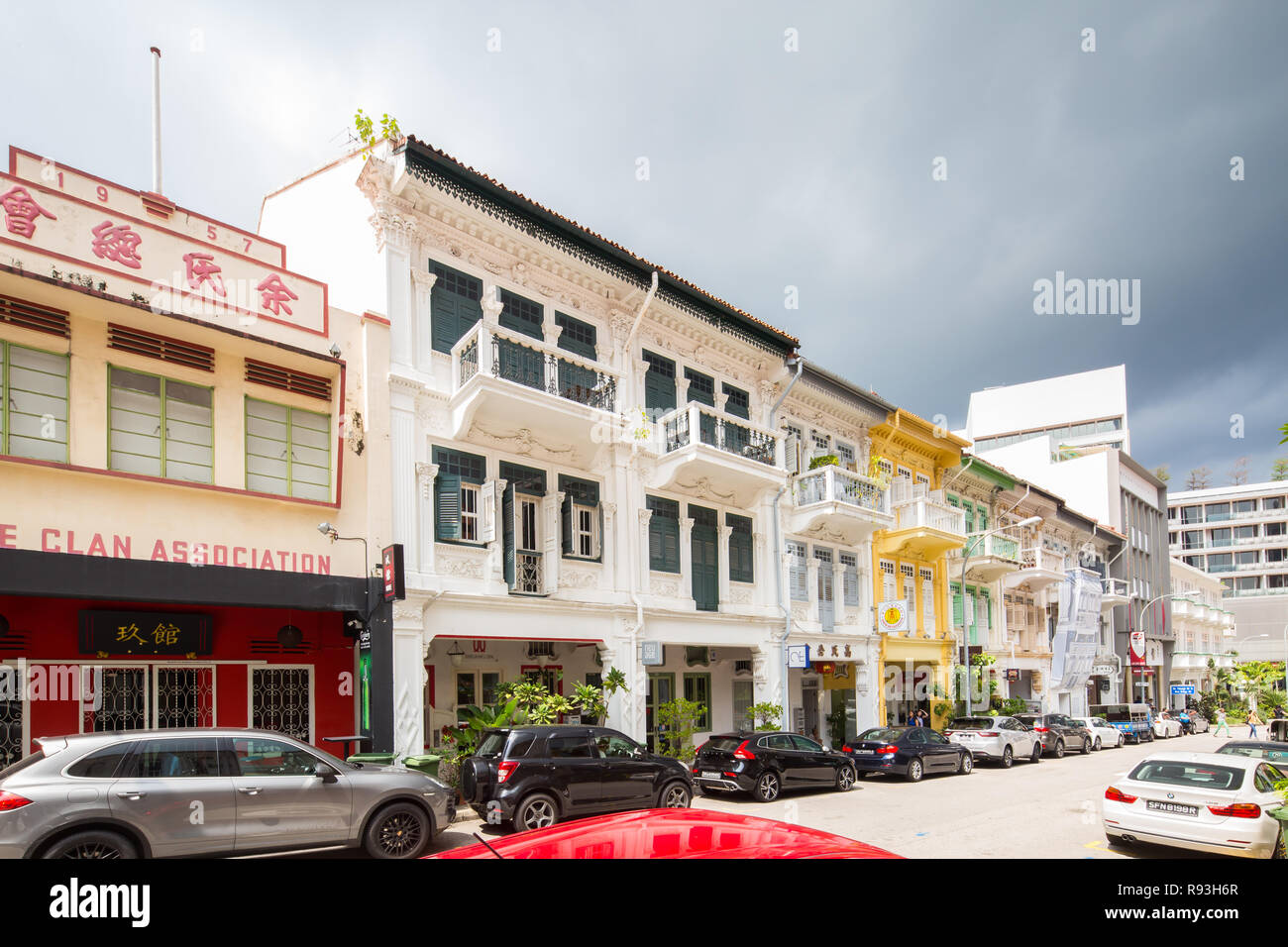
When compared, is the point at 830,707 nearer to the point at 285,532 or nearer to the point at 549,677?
the point at 549,677

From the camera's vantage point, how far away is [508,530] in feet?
57.5

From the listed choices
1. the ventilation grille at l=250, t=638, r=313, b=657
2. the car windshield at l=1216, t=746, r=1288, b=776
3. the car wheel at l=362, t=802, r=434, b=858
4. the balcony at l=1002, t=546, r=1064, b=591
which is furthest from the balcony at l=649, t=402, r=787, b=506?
the balcony at l=1002, t=546, r=1064, b=591

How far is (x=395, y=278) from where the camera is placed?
53.4ft

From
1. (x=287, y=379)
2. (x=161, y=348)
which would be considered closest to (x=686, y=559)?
(x=287, y=379)

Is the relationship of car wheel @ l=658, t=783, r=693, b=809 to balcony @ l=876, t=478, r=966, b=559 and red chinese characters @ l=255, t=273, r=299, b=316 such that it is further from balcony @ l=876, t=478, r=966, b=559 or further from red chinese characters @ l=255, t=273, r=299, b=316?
balcony @ l=876, t=478, r=966, b=559

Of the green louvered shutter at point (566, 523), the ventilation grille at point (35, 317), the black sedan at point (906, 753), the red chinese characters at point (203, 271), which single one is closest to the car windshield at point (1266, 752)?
the black sedan at point (906, 753)

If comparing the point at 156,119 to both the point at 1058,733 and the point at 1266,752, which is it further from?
the point at 1058,733

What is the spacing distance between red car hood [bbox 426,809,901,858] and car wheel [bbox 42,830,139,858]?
651cm

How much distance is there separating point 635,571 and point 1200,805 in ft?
39.4

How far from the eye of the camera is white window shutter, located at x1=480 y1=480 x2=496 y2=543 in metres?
16.8

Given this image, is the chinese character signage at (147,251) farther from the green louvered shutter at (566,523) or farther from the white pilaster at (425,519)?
the green louvered shutter at (566,523)

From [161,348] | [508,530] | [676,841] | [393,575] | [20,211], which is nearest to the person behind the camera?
[676,841]

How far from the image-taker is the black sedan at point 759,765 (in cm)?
1634
